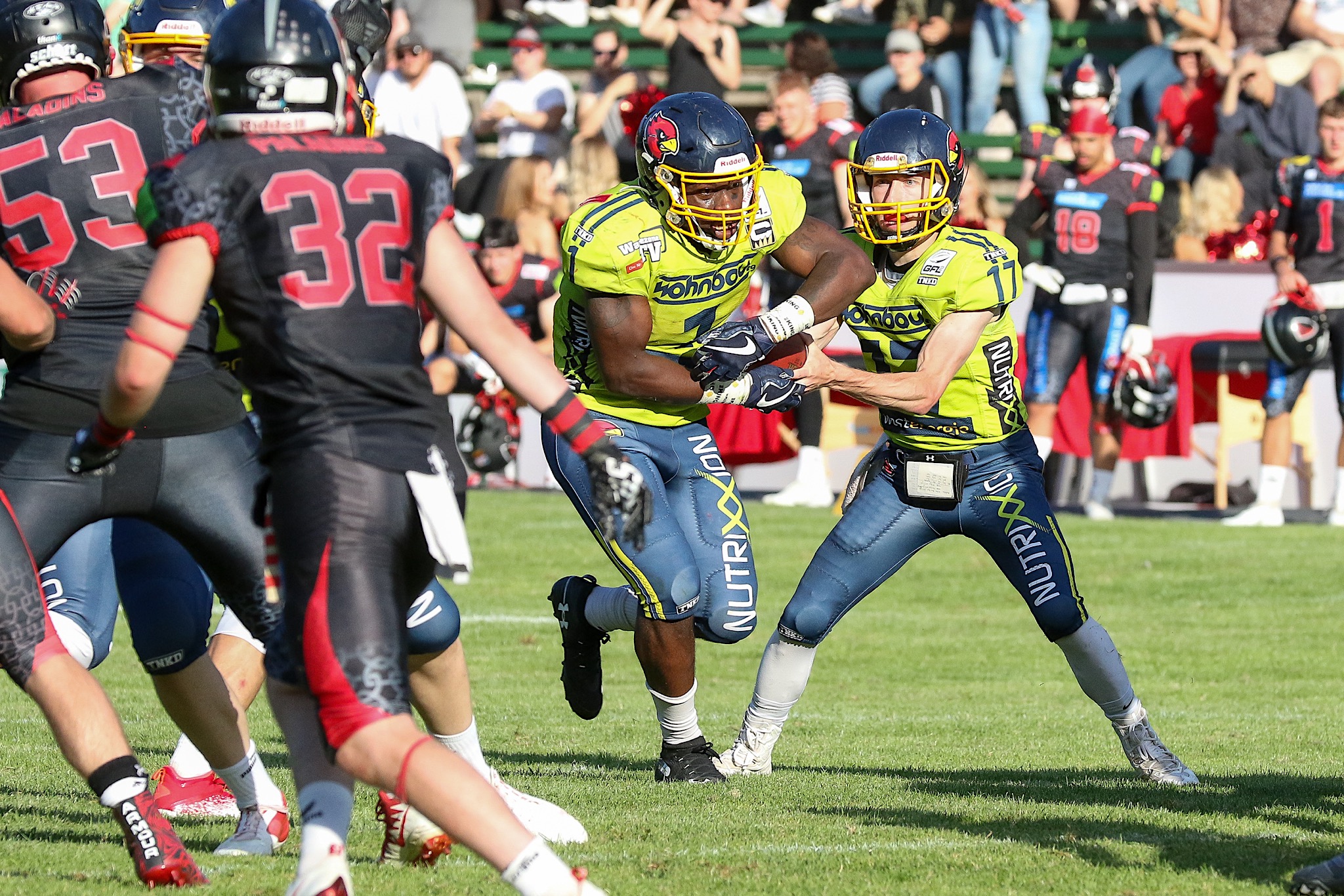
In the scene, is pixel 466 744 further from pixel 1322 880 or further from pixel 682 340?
pixel 1322 880

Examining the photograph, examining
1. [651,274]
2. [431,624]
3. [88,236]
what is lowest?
[431,624]

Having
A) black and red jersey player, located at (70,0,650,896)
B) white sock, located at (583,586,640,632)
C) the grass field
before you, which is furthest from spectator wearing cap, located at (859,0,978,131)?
black and red jersey player, located at (70,0,650,896)

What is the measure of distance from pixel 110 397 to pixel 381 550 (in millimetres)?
629

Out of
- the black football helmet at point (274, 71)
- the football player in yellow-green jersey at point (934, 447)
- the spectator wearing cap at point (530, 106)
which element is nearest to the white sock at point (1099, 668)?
the football player in yellow-green jersey at point (934, 447)

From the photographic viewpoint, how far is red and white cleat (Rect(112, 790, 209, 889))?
14.1 feet

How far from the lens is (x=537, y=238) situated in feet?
46.7

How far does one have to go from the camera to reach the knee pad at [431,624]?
14.5 ft

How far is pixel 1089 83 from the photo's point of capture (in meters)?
12.0

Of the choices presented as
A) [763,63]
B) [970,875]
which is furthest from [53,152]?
[763,63]

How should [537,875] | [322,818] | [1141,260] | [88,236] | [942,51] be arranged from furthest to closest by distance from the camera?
[942,51] < [1141,260] < [88,236] < [322,818] < [537,875]

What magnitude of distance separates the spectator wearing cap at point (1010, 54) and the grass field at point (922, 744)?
483cm

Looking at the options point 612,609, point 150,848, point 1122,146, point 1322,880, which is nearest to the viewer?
point 1322,880

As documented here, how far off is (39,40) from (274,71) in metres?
1.30

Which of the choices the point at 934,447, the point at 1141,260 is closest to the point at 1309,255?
Result: the point at 1141,260
